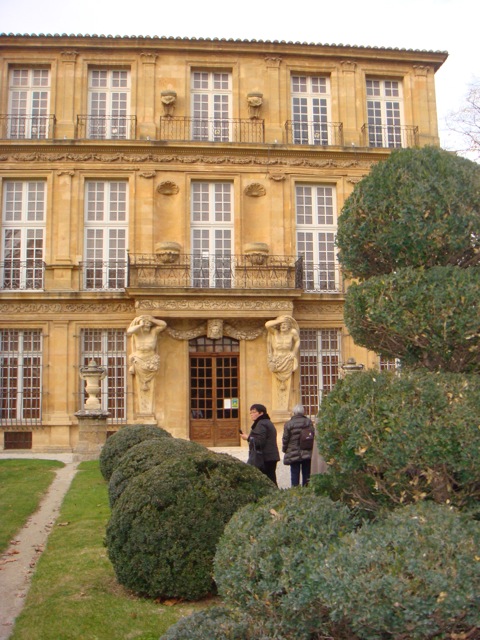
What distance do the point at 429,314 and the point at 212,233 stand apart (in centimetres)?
1847

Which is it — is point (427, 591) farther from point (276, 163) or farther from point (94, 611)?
point (276, 163)

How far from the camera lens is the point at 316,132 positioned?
24.0m

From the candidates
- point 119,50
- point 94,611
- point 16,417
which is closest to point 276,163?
point 119,50

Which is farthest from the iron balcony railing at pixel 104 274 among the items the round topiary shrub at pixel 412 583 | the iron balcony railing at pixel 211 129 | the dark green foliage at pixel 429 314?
the round topiary shrub at pixel 412 583

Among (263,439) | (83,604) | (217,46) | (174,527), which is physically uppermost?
(217,46)

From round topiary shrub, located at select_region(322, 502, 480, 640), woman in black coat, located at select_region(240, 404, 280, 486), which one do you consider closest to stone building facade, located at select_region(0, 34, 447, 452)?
woman in black coat, located at select_region(240, 404, 280, 486)

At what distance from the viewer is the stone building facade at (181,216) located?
21.2 metres

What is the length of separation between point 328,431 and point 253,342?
17009mm

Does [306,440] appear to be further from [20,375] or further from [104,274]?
[20,375]

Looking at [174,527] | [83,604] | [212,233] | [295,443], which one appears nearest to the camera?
[83,604]

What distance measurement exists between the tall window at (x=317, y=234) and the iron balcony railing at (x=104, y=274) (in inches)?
235

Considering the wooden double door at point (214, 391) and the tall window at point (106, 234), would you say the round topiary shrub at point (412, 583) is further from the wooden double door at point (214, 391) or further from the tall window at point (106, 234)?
the tall window at point (106, 234)

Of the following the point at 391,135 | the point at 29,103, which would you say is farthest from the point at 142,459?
the point at 391,135

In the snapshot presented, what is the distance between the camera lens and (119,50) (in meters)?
23.3
